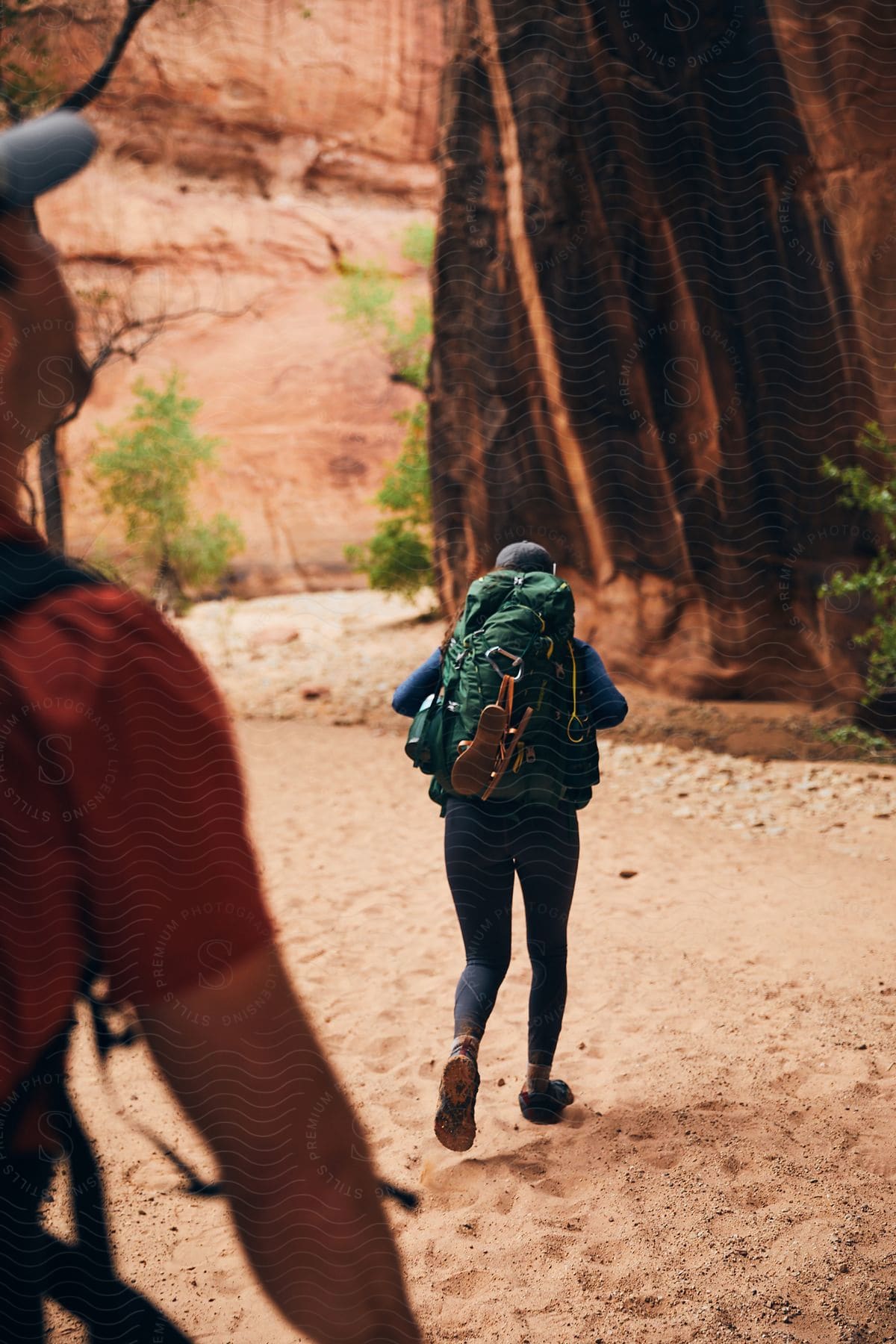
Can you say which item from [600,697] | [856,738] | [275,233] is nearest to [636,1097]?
[600,697]

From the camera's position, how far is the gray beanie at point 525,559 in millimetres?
1663

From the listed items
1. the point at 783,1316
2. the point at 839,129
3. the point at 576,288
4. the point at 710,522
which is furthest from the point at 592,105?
the point at 783,1316

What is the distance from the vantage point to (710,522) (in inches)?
223

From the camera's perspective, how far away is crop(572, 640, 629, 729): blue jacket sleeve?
1702mm

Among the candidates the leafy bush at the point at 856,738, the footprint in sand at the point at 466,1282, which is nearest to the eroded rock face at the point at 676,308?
the leafy bush at the point at 856,738

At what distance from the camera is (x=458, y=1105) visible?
65.4 inches

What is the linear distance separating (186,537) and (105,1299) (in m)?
12.4

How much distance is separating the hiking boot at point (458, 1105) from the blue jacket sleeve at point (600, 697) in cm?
67

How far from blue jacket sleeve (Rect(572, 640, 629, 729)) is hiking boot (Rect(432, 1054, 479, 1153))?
67 cm

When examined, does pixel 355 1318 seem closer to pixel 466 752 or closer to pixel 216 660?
pixel 466 752

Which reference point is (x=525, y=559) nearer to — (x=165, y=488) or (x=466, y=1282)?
(x=466, y=1282)

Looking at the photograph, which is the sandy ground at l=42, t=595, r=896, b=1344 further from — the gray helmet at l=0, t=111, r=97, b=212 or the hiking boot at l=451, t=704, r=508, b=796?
the gray helmet at l=0, t=111, r=97, b=212

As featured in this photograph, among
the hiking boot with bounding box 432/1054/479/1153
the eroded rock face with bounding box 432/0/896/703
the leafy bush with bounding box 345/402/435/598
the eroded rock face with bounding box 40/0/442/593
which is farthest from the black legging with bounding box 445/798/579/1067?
the eroded rock face with bounding box 40/0/442/593

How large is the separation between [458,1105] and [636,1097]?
695 mm
